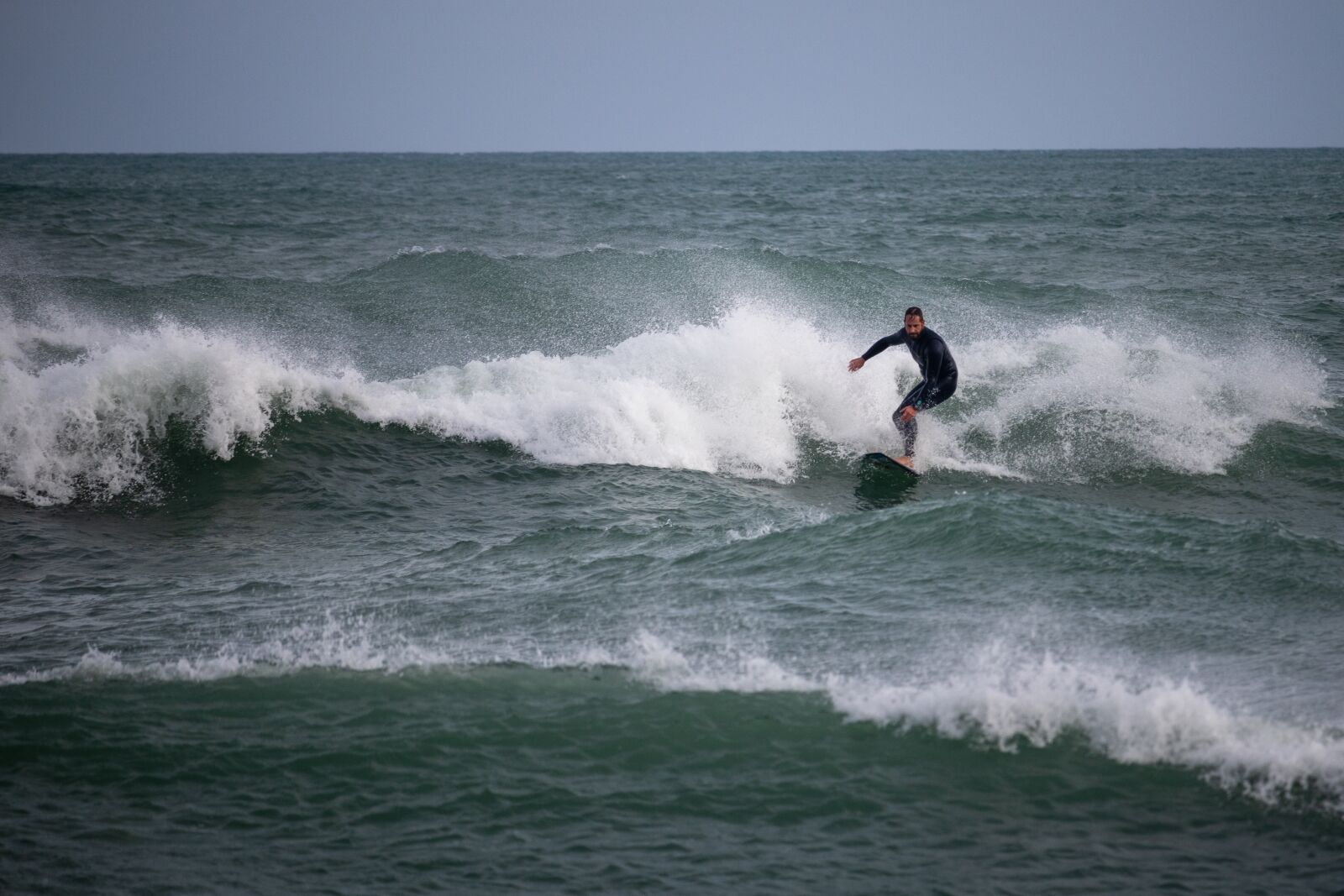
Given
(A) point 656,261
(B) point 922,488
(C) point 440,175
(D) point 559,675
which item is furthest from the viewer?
(C) point 440,175

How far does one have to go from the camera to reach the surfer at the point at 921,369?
11.1m

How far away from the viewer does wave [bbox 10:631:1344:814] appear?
5168 mm

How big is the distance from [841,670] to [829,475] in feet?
18.0

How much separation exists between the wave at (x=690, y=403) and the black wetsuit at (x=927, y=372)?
0.73 metres

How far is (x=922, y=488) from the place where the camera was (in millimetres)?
11109

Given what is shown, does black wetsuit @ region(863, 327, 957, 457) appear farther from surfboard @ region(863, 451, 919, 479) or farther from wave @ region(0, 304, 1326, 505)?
wave @ region(0, 304, 1326, 505)

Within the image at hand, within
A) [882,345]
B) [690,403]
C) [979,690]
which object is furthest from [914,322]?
[979,690]

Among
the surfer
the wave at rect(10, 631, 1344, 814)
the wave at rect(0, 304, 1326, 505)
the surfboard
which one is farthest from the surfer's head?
the wave at rect(10, 631, 1344, 814)

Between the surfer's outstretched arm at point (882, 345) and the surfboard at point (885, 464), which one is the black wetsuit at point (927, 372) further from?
the surfboard at point (885, 464)

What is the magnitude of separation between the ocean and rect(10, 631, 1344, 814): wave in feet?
0.08

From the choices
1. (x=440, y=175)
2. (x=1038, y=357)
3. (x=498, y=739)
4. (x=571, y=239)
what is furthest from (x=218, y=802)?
(x=440, y=175)

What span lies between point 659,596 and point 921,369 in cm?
504

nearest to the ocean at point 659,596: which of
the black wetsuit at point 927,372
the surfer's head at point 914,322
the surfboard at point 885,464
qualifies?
the surfboard at point 885,464

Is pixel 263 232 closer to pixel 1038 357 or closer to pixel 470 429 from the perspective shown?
pixel 470 429
